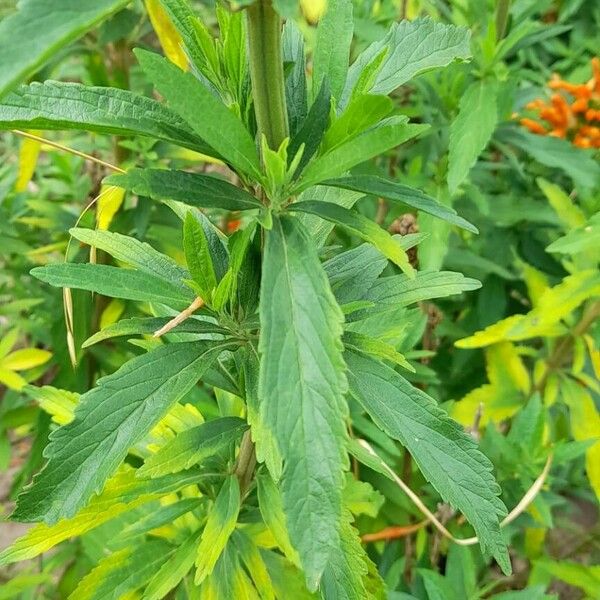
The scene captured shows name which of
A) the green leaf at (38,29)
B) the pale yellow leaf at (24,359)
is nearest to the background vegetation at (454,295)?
the pale yellow leaf at (24,359)

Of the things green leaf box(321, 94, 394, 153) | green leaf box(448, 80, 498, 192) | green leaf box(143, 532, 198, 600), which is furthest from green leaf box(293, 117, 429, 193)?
green leaf box(448, 80, 498, 192)

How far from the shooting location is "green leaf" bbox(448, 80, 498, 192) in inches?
36.1

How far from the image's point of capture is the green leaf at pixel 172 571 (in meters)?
0.59

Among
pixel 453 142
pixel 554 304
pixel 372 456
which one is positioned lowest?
pixel 554 304

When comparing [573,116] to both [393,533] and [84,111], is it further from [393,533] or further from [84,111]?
[84,111]

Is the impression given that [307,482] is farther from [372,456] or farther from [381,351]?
[372,456]

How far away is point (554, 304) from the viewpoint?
0.99 meters

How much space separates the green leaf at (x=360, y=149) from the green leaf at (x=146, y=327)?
0.49ft

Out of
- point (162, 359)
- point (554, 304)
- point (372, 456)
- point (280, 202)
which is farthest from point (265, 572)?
point (554, 304)

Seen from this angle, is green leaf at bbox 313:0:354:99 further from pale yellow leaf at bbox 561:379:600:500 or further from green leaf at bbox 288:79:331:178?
pale yellow leaf at bbox 561:379:600:500

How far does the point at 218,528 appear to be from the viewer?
0.54 m

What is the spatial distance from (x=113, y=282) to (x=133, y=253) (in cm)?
6

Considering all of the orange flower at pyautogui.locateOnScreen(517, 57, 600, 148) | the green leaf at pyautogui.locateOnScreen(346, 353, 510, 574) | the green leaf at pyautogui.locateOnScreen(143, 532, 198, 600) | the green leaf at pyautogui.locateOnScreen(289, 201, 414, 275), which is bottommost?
the green leaf at pyautogui.locateOnScreen(143, 532, 198, 600)

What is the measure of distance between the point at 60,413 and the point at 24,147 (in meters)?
0.64
